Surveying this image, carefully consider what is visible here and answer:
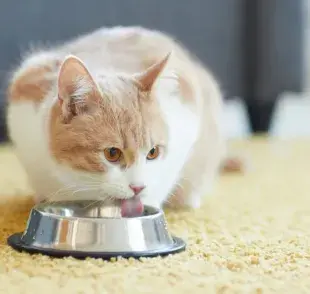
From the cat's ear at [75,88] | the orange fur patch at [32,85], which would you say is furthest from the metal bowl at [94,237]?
the orange fur patch at [32,85]

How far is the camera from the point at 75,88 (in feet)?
4.80

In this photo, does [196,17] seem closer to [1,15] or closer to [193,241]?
[1,15]

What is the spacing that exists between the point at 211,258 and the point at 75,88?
1.41ft

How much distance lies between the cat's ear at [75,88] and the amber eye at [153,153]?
149mm

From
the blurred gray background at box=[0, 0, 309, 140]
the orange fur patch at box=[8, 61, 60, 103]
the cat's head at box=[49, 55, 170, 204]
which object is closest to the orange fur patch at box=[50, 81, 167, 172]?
the cat's head at box=[49, 55, 170, 204]

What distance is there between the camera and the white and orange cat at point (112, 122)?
1.45 meters

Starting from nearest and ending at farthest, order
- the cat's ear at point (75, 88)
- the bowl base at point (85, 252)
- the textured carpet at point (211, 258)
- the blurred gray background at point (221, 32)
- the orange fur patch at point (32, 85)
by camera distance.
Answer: the textured carpet at point (211, 258), the bowl base at point (85, 252), the cat's ear at point (75, 88), the orange fur patch at point (32, 85), the blurred gray background at point (221, 32)

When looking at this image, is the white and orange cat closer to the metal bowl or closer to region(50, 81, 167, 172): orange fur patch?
region(50, 81, 167, 172): orange fur patch

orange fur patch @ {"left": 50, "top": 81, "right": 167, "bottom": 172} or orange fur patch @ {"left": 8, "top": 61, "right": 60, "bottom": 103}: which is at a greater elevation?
orange fur patch @ {"left": 8, "top": 61, "right": 60, "bottom": 103}

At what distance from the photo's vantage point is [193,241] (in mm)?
1461

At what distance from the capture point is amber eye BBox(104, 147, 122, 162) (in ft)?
4.75

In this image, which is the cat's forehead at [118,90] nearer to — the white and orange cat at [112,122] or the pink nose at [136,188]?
the white and orange cat at [112,122]

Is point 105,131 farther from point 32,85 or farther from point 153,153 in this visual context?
point 32,85

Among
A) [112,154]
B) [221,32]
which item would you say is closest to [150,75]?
[112,154]
